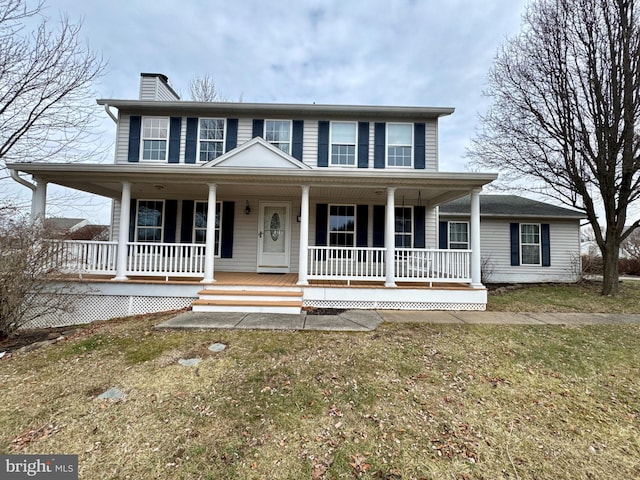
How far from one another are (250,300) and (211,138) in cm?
600

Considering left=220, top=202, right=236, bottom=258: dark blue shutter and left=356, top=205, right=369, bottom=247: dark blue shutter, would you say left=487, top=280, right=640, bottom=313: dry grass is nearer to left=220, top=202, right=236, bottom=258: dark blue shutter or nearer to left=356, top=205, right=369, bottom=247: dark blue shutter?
left=356, top=205, right=369, bottom=247: dark blue shutter

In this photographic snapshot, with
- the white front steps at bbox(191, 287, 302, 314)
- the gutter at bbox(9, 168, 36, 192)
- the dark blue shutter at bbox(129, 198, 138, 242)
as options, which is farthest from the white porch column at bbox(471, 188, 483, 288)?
the gutter at bbox(9, 168, 36, 192)

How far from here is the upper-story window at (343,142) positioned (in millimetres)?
9391

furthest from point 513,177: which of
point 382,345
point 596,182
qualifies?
point 382,345

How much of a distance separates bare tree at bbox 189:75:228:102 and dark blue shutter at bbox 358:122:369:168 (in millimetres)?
13309

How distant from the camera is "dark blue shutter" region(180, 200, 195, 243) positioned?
8.97 metres

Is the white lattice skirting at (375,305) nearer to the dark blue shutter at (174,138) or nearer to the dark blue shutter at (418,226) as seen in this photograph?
the dark blue shutter at (418,226)

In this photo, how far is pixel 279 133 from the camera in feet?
31.2

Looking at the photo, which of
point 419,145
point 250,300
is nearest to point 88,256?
point 250,300

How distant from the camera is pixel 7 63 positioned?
6.64 meters

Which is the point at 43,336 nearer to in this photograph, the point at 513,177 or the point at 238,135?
the point at 238,135

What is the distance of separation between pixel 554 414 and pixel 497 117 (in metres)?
11.6

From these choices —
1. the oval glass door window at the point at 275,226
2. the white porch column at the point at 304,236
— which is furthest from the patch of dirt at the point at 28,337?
the oval glass door window at the point at 275,226

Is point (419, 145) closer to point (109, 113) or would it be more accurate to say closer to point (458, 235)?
point (458, 235)
